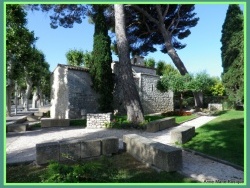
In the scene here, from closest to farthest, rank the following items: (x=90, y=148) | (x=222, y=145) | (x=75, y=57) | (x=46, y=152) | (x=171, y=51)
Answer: (x=46, y=152) → (x=90, y=148) → (x=222, y=145) → (x=171, y=51) → (x=75, y=57)

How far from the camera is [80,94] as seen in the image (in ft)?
68.4

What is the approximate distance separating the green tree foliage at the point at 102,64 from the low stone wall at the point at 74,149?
1303cm

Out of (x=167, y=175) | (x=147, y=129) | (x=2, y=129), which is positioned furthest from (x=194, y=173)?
(x=147, y=129)

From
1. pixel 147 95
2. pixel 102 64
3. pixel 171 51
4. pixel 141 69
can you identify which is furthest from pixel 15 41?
pixel 141 69

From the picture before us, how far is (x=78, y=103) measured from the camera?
2061 cm

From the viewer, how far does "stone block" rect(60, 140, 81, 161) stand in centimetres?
707

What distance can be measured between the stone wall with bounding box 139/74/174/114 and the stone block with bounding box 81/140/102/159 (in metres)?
16.6

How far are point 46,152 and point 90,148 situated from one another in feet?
4.02

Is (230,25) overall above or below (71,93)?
above

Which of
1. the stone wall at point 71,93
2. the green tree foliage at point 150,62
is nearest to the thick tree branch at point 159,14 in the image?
the stone wall at point 71,93

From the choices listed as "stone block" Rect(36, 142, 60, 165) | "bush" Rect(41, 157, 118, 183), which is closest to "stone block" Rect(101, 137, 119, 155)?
"stone block" Rect(36, 142, 60, 165)

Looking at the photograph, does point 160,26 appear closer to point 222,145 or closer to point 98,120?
point 98,120

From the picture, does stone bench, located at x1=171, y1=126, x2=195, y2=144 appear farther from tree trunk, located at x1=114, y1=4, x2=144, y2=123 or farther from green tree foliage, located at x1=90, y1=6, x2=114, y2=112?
green tree foliage, located at x1=90, y1=6, x2=114, y2=112

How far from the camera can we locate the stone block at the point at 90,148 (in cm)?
736
